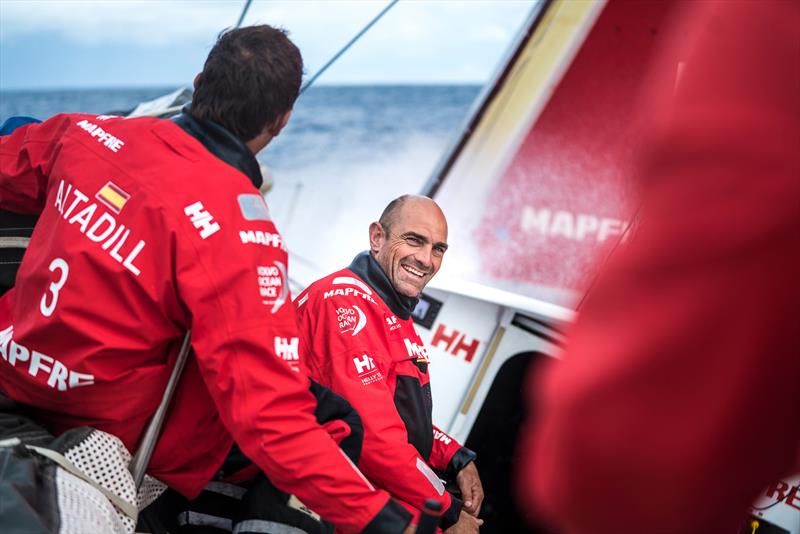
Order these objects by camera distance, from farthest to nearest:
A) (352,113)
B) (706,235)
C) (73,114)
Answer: (352,113) < (73,114) < (706,235)

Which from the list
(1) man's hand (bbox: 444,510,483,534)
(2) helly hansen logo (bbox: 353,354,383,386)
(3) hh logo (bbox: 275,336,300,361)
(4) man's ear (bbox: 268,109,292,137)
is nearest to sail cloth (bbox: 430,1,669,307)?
(1) man's hand (bbox: 444,510,483,534)

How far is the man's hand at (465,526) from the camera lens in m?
1.73

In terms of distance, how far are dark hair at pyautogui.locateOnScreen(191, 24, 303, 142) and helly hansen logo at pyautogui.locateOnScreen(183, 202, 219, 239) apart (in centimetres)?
18

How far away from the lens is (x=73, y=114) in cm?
137

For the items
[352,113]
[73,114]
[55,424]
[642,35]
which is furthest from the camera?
[352,113]

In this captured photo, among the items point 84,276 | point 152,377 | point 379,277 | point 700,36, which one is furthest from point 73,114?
point 700,36

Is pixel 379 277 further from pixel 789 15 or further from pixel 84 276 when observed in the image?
pixel 789 15

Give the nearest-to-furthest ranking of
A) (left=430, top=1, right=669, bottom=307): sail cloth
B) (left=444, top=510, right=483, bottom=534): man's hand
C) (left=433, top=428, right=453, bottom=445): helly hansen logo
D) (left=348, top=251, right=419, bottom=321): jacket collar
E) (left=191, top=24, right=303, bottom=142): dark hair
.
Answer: (left=191, top=24, right=303, bottom=142): dark hair → (left=444, top=510, right=483, bottom=534): man's hand → (left=348, top=251, right=419, bottom=321): jacket collar → (left=433, top=428, right=453, bottom=445): helly hansen logo → (left=430, top=1, right=669, bottom=307): sail cloth

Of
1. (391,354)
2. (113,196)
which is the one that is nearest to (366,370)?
(391,354)

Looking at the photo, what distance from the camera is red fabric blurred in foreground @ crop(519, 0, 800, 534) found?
1.32 feet

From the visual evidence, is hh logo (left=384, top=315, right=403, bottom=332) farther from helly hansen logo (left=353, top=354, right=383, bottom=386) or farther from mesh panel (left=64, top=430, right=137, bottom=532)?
mesh panel (left=64, top=430, right=137, bottom=532)

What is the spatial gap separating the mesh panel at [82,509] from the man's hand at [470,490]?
983mm

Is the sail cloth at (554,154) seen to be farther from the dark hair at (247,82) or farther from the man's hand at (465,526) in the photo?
the dark hair at (247,82)

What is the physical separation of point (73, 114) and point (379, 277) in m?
0.79
